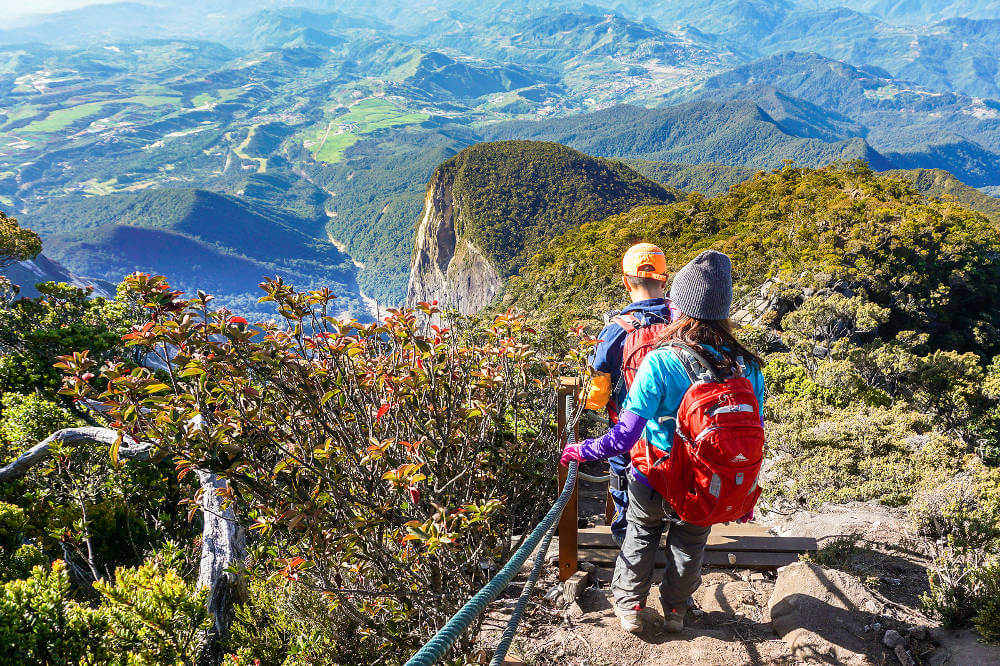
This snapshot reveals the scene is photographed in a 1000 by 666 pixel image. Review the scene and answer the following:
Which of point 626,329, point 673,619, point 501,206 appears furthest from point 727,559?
point 501,206

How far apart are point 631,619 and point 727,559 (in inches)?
34.0

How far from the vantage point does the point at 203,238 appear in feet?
461

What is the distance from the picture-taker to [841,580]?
7.97ft

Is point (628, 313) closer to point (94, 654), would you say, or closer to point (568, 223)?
point (94, 654)

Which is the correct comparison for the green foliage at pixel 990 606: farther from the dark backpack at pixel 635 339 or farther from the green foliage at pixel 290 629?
the green foliage at pixel 290 629

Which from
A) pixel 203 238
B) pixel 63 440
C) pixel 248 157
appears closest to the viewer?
pixel 63 440

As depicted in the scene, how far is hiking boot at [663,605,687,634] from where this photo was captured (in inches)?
88.0

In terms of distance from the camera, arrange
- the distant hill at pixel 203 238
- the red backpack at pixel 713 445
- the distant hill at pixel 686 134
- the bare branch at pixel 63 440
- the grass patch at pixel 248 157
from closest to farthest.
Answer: the red backpack at pixel 713 445 → the bare branch at pixel 63 440 → the distant hill at pixel 203 238 → the distant hill at pixel 686 134 → the grass patch at pixel 248 157

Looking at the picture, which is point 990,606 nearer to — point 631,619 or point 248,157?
point 631,619

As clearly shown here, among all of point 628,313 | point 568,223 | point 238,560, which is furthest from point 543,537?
point 568,223

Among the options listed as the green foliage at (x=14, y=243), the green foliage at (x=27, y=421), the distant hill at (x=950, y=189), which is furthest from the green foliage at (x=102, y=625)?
the distant hill at (x=950, y=189)

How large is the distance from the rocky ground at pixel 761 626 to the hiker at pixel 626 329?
58 centimetres

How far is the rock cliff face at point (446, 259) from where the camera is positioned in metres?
55.9

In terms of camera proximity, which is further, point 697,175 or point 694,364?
point 697,175
